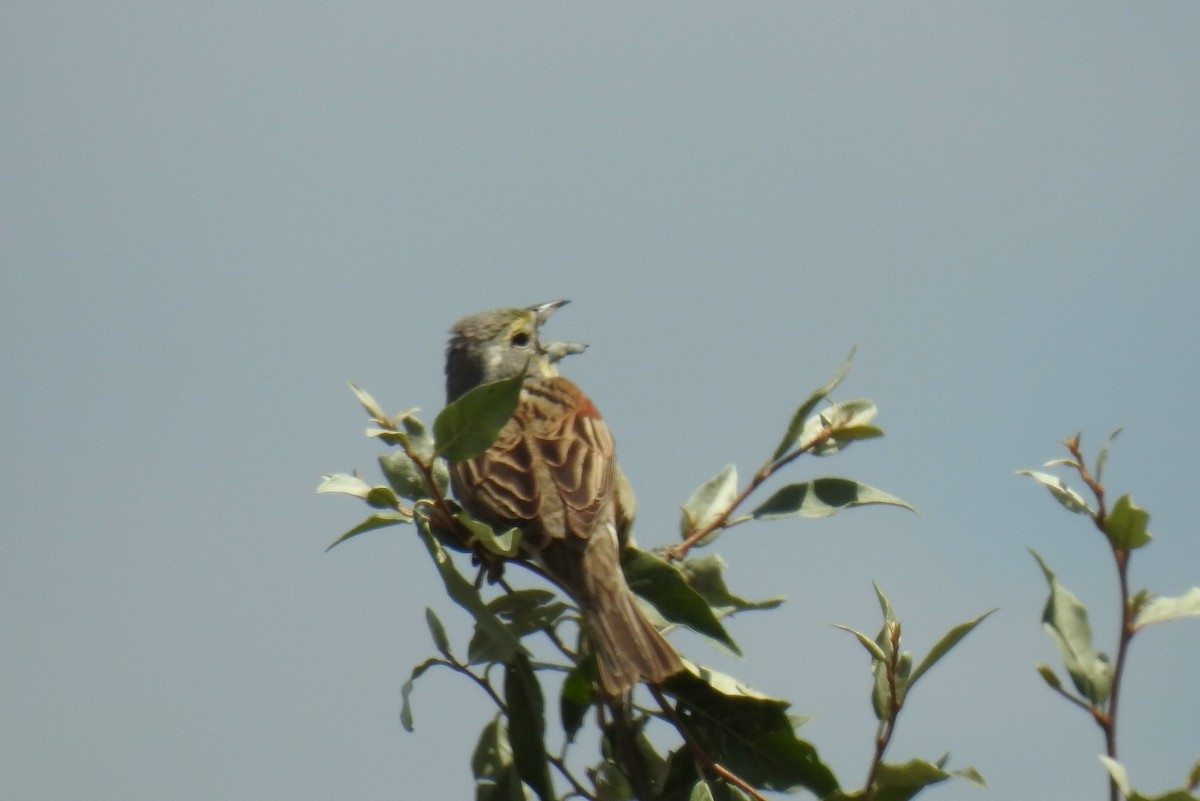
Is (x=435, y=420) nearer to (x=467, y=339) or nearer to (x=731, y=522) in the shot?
(x=731, y=522)

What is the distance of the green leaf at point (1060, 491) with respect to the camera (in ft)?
12.0

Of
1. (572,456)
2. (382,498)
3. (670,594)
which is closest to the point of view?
(382,498)

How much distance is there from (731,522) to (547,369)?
3.52 metres

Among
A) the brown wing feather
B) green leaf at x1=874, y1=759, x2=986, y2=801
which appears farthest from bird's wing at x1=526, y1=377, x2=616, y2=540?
green leaf at x1=874, y1=759, x2=986, y2=801

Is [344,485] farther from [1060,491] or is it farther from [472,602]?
[1060,491]

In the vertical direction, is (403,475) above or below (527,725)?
above

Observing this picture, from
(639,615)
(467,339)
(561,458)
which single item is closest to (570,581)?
(639,615)

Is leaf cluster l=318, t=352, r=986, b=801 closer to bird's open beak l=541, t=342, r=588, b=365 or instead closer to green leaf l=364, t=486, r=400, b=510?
green leaf l=364, t=486, r=400, b=510

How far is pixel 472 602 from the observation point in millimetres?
4172

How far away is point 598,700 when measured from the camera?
4242 millimetres

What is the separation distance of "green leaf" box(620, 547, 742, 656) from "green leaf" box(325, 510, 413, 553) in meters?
0.89

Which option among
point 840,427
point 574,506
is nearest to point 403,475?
point 574,506

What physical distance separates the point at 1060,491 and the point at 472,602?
1.70 m

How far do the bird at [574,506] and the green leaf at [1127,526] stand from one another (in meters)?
1.49
